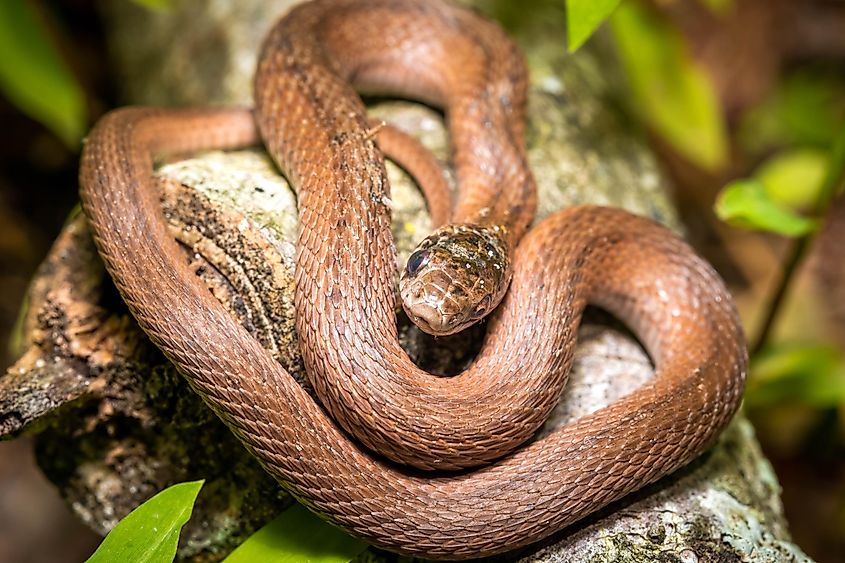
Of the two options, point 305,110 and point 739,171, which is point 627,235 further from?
point 739,171

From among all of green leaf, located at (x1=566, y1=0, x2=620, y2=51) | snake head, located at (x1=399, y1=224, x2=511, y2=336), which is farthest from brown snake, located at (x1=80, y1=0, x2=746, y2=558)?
green leaf, located at (x1=566, y1=0, x2=620, y2=51)

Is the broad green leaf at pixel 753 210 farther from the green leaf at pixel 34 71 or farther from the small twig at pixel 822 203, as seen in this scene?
the green leaf at pixel 34 71

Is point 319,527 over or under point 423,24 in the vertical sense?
under

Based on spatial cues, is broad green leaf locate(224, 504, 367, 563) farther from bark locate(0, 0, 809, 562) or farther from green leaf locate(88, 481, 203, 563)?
green leaf locate(88, 481, 203, 563)

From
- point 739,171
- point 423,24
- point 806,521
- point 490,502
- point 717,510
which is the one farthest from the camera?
point 739,171

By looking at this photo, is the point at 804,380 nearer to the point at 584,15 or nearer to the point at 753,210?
the point at 753,210

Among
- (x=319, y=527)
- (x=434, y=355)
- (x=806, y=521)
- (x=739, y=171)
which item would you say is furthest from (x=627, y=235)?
(x=739, y=171)

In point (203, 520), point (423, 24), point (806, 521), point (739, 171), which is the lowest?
point (806, 521)
